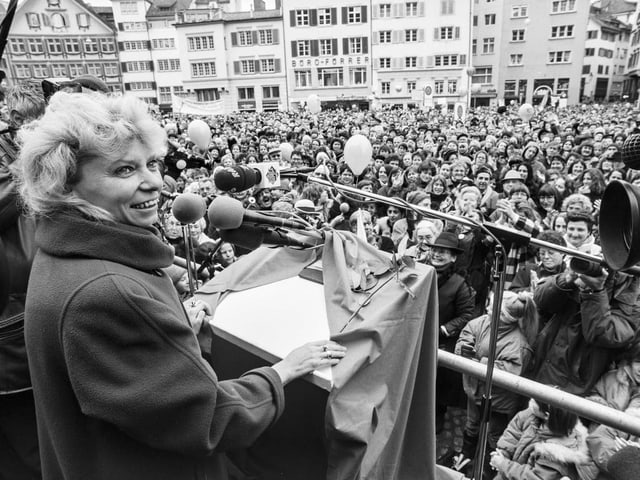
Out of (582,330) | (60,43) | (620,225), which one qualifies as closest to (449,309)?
(582,330)

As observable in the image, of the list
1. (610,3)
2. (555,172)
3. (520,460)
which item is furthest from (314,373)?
(610,3)

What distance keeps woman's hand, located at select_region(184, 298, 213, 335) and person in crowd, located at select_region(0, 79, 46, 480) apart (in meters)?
0.77

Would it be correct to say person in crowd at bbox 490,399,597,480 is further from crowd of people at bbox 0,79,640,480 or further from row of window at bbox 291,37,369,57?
row of window at bbox 291,37,369,57

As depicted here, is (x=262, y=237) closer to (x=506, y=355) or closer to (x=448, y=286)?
(x=506, y=355)

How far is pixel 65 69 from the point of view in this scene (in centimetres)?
5094

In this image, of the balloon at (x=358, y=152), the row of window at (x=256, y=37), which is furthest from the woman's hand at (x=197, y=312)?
the row of window at (x=256, y=37)

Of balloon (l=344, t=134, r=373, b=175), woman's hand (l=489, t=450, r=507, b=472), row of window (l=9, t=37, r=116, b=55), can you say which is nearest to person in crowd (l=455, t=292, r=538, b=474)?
woman's hand (l=489, t=450, r=507, b=472)

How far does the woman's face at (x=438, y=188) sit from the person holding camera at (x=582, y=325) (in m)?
3.70

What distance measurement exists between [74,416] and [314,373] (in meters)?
0.61

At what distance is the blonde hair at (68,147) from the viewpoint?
1.11 m

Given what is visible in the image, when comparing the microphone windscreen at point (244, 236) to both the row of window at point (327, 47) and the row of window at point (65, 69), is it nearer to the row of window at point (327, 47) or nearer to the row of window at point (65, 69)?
the row of window at point (327, 47)

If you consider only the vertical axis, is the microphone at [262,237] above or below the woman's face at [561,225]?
above

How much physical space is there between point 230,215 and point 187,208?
357 mm

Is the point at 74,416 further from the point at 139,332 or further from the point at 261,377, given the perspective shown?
the point at 261,377
